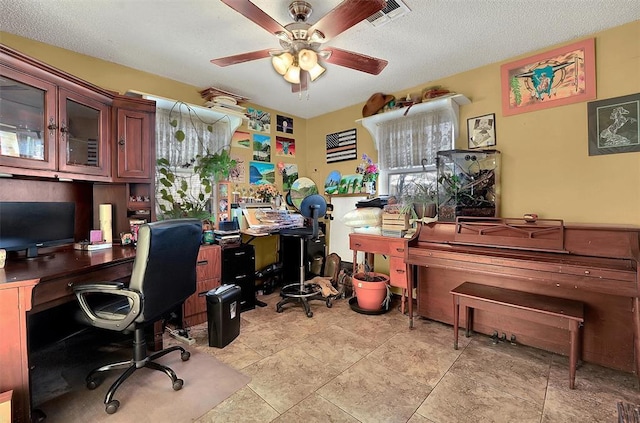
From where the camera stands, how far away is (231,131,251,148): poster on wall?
367 centimetres

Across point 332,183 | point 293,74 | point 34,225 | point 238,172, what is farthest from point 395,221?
point 34,225

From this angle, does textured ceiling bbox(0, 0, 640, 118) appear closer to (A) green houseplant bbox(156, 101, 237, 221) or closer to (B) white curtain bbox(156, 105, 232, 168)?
(B) white curtain bbox(156, 105, 232, 168)

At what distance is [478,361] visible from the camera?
83.4 inches

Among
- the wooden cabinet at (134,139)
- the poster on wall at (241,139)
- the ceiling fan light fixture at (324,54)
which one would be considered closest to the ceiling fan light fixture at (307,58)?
the ceiling fan light fixture at (324,54)

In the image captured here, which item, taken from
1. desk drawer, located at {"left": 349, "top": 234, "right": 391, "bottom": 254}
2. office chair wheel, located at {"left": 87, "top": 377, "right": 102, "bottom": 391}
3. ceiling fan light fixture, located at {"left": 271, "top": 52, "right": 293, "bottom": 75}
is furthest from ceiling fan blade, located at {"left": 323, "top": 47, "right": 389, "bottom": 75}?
office chair wheel, located at {"left": 87, "top": 377, "right": 102, "bottom": 391}

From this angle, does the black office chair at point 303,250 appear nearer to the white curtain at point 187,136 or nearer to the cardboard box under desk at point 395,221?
the cardboard box under desk at point 395,221

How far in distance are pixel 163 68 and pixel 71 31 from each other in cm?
73

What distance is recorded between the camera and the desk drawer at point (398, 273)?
289 centimetres

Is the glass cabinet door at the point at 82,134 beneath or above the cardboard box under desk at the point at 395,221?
Answer: above

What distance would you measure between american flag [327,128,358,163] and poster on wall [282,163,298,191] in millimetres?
568

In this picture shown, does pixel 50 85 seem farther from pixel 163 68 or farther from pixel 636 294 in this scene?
pixel 636 294

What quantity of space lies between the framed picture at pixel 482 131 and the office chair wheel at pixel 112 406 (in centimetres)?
358

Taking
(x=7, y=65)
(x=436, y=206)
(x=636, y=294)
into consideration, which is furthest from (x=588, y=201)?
(x=7, y=65)

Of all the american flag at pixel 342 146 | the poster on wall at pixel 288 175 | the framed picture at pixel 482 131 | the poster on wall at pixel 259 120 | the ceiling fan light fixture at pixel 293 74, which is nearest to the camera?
the ceiling fan light fixture at pixel 293 74
